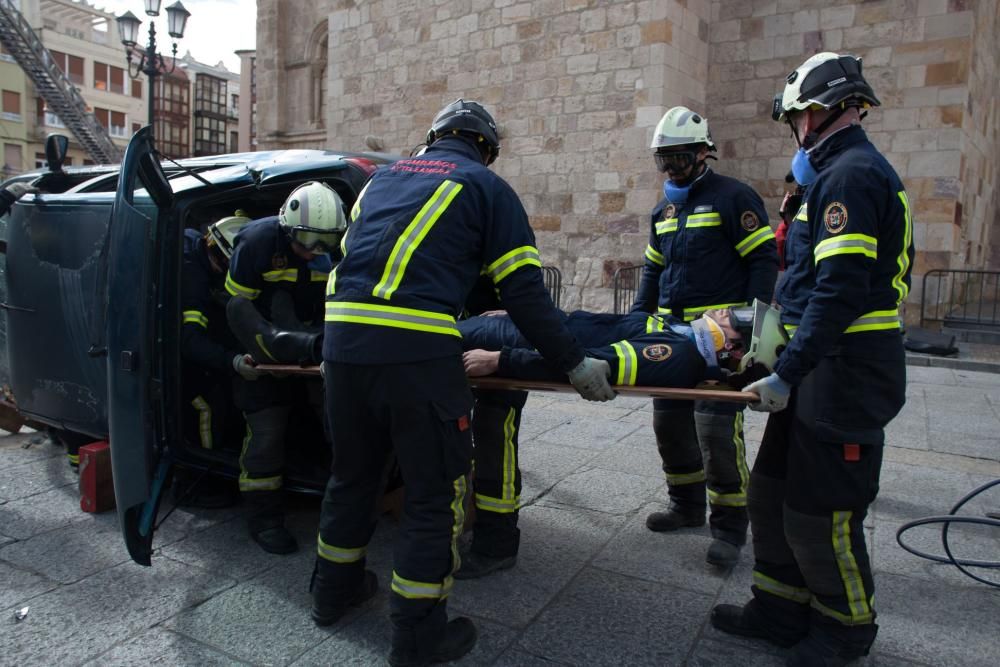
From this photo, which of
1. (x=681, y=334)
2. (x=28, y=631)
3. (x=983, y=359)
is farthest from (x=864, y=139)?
(x=983, y=359)

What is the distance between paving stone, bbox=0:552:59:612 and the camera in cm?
304

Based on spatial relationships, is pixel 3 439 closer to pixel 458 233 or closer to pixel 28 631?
pixel 28 631

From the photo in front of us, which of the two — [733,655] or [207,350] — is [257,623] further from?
[733,655]

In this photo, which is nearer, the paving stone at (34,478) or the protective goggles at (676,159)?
the protective goggles at (676,159)

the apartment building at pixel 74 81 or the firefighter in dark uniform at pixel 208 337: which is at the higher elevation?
the apartment building at pixel 74 81

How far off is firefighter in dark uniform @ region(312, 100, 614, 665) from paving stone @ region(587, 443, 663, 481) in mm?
2152

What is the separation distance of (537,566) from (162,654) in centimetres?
155

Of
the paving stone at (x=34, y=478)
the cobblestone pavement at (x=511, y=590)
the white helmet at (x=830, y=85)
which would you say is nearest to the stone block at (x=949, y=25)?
the cobblestone pavement at (x=511, y=590)

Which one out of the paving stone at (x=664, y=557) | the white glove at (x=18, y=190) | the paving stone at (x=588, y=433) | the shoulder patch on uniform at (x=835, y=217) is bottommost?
the paving stone at (x=664, y=557)

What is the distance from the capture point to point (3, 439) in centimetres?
550

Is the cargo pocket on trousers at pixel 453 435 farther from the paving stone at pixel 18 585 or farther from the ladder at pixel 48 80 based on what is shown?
the ladder at pixel 48 80

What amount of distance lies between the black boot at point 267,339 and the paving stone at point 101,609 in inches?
39.0

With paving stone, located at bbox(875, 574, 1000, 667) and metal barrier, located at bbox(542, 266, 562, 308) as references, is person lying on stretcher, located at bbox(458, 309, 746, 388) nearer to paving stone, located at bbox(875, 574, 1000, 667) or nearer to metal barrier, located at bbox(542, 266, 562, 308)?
paving stone, located at bbox(875, 574, 1000, 667)

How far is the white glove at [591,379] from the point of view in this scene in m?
2.77
